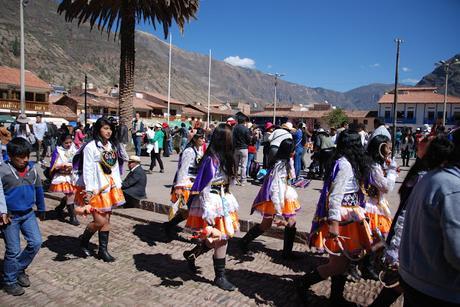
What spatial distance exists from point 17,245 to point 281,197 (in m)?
3.08

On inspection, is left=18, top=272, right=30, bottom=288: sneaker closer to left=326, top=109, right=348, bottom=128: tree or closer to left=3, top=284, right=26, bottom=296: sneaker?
left=3, top=284, right=26, bottom=296: sneaker

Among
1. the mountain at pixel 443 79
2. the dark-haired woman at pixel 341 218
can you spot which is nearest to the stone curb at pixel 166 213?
the dark-haired woman at pixel 341 218

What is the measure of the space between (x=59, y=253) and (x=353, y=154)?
4183 millimetres

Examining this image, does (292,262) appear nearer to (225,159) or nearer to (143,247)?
(225,159)

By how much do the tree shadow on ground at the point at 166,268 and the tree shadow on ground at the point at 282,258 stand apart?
779 millimetres

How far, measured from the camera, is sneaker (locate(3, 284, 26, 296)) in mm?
3953

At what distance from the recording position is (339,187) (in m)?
3.53

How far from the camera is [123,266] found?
4848 millimetres

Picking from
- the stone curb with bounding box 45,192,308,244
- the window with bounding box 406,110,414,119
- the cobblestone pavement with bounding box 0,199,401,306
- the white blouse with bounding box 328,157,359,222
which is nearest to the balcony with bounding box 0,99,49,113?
the stone curb with bounding box 45,192,308,244

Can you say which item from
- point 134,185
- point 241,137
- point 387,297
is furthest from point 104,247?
point 241,137

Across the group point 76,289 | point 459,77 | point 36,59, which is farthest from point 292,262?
point 459,77

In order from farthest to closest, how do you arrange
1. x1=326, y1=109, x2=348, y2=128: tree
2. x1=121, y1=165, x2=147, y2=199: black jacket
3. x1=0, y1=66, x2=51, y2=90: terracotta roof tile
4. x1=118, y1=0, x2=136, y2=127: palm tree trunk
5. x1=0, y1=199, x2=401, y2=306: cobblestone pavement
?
x1=326, y1=109, x2=348, y2=128: tree → x1=0, y1=66, x2=51, y2=90: terracotta roof tile → x1=118, y1=0, x2=136, y2=127: palm tree trunk → x1=121, y1=165, x2=147, y2=199: black jacket → x1=0, y1=199, x2=401, y2=306: cobblestone pavement

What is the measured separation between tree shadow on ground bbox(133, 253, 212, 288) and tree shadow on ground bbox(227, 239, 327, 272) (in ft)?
2.56

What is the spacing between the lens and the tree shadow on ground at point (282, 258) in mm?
4930
